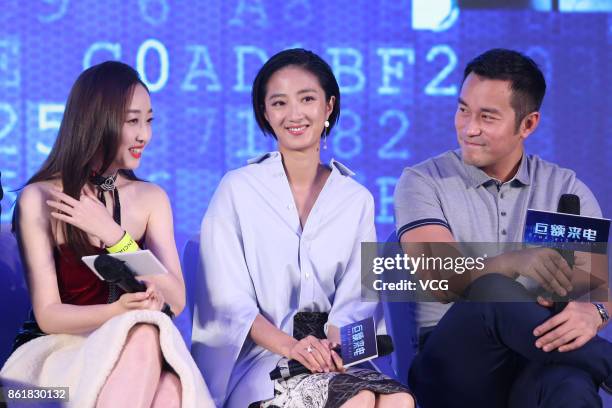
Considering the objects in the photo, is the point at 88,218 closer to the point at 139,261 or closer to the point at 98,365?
the point at 139,261

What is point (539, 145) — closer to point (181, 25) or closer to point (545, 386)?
point (181, 25)

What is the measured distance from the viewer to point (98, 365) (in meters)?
2.15

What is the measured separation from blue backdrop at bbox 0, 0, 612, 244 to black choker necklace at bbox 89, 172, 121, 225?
1.07 metres

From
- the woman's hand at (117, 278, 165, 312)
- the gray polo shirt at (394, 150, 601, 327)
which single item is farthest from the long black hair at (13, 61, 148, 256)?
the gray polo shirt at (394, 150, 601, 327)

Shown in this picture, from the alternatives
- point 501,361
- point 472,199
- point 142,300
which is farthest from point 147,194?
point 501,361

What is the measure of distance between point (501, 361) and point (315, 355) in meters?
0.50

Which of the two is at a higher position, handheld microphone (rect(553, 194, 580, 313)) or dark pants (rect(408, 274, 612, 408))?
handheld microphone (rect(553, 194, 580, 313))

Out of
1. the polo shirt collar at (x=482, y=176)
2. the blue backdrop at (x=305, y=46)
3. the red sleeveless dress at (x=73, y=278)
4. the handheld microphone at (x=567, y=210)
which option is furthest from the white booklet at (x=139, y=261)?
the blue backdrop at (x=305, y=46)

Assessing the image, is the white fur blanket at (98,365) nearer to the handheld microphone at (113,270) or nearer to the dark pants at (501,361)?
the handheld microphone at (113,270)

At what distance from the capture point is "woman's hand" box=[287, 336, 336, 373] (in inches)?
96.6

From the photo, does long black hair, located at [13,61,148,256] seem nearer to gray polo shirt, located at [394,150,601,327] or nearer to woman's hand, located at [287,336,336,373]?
woman's hand, located at [287,336,336,373]

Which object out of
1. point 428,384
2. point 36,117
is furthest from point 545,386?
point 36,117

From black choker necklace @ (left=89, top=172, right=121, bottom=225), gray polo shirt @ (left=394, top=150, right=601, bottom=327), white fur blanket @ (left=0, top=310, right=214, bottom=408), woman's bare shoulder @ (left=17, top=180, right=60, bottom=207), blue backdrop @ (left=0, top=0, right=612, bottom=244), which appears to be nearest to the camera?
white fur blanket @ (left=0, top=310, right=214, bottom=408)

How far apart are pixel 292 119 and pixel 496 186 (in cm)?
69
